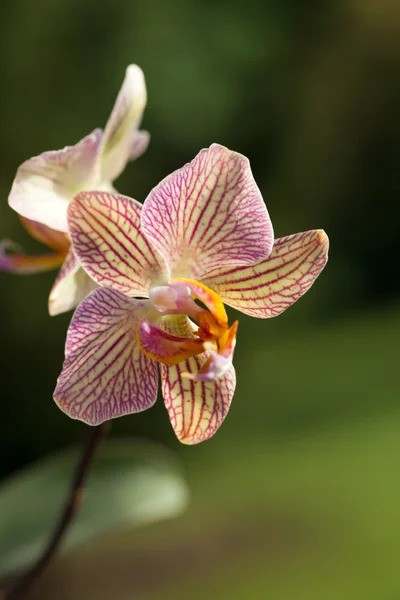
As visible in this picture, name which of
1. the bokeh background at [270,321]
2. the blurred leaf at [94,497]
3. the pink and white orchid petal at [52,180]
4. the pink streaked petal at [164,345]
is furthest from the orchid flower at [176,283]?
the bokeh background at [270,321]

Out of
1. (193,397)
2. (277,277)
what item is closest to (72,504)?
(193,397)

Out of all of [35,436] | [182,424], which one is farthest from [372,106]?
[182,424]

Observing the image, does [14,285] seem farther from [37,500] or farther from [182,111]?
[37,500]

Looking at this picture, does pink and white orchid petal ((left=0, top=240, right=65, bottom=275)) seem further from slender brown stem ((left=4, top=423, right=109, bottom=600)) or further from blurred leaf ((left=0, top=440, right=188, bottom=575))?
blurred leaf ((left=0, top=440, right=188, bottom=575))

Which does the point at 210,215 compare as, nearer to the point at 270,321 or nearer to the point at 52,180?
the point at 52,180

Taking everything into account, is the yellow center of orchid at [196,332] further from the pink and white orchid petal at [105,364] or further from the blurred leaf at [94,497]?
the blurred leaf at [94,497]

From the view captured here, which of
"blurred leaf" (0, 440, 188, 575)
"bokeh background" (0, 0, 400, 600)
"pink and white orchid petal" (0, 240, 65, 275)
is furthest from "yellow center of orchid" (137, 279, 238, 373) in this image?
"bokeh background" (0, 0, 400, 600)
